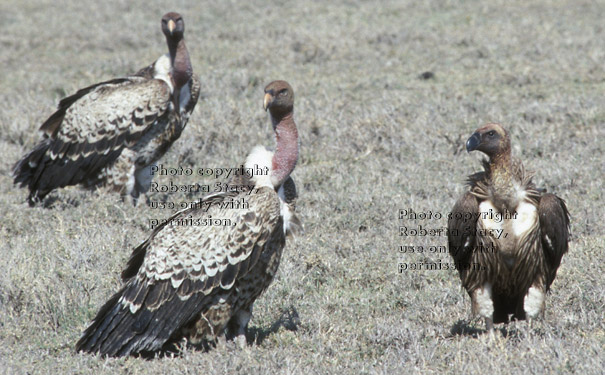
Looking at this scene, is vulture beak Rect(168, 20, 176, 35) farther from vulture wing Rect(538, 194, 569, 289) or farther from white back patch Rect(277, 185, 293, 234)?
vulture wing Rect(538, 194, 569, 289)

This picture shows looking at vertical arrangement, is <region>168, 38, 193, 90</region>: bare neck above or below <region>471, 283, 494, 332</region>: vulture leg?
above

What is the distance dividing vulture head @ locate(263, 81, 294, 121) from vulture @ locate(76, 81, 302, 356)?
0.55 m

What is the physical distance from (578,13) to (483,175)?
38.3 ft

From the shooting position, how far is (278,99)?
5.58 metres

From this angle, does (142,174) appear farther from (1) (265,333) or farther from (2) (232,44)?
(2) (232,44)

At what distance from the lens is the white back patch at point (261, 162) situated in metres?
5.43

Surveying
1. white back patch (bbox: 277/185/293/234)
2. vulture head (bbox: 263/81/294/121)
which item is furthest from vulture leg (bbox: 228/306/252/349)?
vulture head (bbox: 263/81/294/121)

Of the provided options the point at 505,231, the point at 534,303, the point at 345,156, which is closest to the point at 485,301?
the point at 534,303

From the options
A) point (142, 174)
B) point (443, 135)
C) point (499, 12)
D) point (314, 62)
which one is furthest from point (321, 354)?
point (499, 12)

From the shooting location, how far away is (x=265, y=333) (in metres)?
5.77

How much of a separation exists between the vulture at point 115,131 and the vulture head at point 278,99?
10.3 ft

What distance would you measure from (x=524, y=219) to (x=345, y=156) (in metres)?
4.43

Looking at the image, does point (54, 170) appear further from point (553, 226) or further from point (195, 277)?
point (553, 226)

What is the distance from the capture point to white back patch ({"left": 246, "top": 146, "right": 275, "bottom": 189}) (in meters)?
5.43
